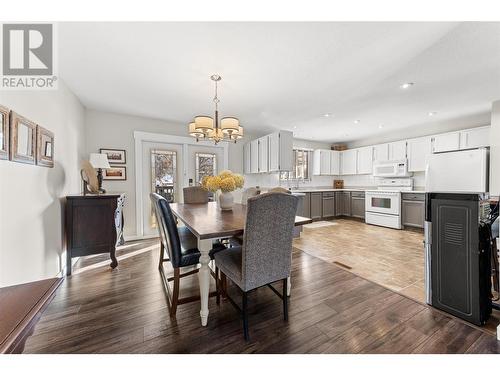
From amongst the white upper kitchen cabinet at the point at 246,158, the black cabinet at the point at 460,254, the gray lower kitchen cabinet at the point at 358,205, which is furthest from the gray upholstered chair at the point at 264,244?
the gray lower kitchen cabinet at the point at 358,205

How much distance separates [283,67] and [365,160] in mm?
4432

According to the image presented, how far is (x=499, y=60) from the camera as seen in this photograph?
6.91 ft

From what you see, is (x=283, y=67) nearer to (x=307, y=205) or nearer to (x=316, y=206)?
(x=307, y=205)

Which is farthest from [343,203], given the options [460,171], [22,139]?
[22,139]

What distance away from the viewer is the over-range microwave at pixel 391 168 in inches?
185

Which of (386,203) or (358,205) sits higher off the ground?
(386,203)

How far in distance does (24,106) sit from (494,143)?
19.0ft

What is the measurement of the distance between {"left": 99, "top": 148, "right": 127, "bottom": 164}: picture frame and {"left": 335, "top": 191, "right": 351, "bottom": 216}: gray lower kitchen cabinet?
5.28 metres

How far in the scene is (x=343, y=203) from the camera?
19.8 ft

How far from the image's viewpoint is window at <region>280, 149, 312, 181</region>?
5.96 metres

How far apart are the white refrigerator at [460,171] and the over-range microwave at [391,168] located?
1055 mm

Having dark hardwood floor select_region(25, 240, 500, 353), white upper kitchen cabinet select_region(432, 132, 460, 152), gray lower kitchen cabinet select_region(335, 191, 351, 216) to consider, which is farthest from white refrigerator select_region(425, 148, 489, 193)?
dark hardwood floor select_region(25, 240, 500, 353)
